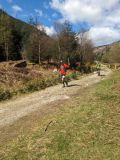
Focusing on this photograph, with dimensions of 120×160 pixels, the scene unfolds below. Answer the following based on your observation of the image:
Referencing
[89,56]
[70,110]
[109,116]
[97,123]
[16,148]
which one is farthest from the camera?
[89,56]

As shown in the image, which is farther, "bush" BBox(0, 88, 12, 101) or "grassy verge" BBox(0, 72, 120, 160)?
"bush" BBox(0, 88, 12, 101)

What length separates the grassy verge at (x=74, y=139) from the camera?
8.53 meters

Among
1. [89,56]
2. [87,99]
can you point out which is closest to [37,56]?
[89,56]

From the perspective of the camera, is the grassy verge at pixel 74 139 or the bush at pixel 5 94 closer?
the grassy verge at pixel 74 139

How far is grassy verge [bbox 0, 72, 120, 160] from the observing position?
28.0 ft

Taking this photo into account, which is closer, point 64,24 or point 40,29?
point 40,29

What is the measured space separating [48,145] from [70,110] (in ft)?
15.4

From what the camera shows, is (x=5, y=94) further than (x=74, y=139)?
Yes

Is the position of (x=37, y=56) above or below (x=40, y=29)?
below

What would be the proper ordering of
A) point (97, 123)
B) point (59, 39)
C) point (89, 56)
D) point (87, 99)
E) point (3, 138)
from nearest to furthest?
point (3, 138) → point (97, 123) → point (87, 99) → point (59, 39) → point (89, 56)

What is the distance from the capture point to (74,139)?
9.63 m

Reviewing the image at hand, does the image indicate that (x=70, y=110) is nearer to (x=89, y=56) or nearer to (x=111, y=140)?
(x=111, y=140)

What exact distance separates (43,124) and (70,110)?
2.61 metres

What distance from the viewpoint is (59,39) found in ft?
212
